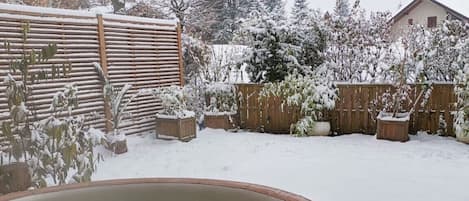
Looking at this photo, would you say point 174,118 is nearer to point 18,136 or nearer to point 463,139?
point 18,136

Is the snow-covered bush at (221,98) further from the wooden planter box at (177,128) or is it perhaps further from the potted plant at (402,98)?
the potted plant at (402,98)

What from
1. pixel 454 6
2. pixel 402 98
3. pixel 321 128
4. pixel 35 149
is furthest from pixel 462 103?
pixel 454 6

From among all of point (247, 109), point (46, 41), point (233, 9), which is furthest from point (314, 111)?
point (233, 9)

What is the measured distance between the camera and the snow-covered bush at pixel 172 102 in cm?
578

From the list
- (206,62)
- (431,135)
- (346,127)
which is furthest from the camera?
(206,62)

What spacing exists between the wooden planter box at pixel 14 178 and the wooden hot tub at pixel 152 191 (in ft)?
5.26

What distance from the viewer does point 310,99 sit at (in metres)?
6.04

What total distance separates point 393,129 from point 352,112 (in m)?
0.78

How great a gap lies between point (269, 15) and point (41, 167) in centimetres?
454

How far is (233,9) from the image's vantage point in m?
14.9

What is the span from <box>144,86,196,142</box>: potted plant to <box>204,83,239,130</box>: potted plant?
662 millimetres

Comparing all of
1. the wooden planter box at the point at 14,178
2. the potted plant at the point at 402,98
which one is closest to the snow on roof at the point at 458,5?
the potted plant at the point at 402,98

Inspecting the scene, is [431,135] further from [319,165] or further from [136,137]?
[136,137]

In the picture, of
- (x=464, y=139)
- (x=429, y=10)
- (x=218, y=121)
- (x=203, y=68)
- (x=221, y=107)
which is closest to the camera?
(x=464, y=139)
